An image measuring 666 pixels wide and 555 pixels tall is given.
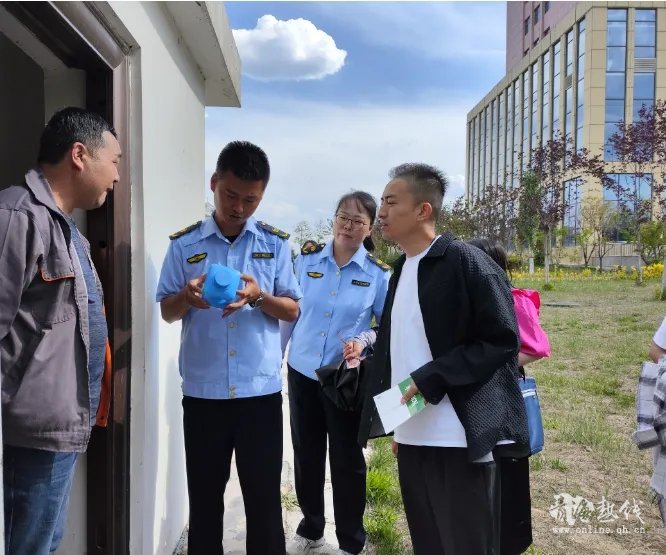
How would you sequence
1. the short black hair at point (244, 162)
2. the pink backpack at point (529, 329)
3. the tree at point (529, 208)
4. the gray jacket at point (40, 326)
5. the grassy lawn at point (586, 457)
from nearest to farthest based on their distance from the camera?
the gray jacket at point (40, 326) < the short black hair at point (244, 162) < the pink backpack at point (529, 329) < the grassy lawn at point (586, 457) < the tree at point (529, 208)

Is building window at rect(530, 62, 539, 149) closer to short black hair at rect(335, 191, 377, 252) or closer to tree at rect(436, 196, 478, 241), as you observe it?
tree at rect(436, 196, 478, 241)

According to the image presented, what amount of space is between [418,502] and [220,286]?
43.2 inches

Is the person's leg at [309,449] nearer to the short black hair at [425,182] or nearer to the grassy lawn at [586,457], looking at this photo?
the grassy lawn at [586,457]

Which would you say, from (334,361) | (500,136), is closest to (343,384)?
(334,361)

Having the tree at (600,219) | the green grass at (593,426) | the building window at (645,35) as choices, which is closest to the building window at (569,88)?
the building window at (645,35)

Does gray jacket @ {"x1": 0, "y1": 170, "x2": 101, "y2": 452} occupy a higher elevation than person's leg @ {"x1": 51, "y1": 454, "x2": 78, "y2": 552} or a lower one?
higher

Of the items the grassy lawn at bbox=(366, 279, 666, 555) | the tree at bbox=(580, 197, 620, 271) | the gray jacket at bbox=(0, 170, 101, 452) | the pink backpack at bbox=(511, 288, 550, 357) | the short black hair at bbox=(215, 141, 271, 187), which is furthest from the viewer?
the tree at bbox=(580, 197, 620, 271)

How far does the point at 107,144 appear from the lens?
1807 millimetres

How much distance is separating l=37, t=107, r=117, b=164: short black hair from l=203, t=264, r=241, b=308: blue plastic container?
570 mm

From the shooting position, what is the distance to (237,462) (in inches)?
97.7

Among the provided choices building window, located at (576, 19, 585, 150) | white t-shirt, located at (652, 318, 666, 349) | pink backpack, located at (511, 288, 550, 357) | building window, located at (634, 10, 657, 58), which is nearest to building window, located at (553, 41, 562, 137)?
building window, located at (576, 19, 585, 150)

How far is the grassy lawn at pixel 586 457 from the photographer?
3.33 m

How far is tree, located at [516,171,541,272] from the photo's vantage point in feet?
69.8

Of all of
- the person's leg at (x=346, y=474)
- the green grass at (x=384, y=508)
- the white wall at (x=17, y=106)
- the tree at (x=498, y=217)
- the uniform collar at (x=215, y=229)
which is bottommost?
the green grass at (x=384, y=508)
